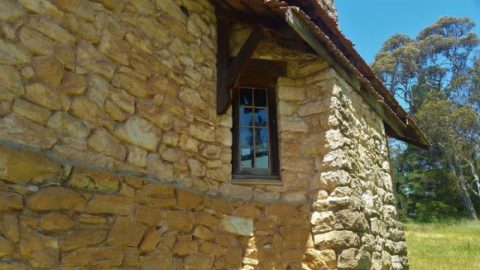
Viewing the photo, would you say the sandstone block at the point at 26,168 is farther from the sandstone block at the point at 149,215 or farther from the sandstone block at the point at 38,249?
the sandstone block at the point at 149,215

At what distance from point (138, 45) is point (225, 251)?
206cm

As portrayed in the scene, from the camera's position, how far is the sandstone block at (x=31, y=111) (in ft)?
8.72

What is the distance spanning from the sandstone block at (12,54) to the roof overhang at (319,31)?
2252mm

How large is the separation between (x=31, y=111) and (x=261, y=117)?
2672 millimetres

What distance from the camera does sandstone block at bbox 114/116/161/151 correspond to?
11.0 feet

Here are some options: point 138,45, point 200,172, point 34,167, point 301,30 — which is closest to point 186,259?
point 200,172

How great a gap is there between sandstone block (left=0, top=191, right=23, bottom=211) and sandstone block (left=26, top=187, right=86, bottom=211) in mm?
54

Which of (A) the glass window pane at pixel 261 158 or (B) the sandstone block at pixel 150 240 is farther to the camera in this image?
(A) the glass window pane at pixel 261 158

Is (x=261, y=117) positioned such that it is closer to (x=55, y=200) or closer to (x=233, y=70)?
(x=233, y=70)

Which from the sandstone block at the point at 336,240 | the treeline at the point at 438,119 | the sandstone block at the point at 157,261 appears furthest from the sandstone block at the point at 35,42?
the treeline at the point at 438,119

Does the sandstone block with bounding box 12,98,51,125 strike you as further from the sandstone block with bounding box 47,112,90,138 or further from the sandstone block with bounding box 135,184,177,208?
the sandstone block with bounding box 135,184,177,208

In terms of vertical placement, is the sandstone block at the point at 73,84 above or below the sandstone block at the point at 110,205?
above

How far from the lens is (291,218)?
4402mm

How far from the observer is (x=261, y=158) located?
4730 mm
